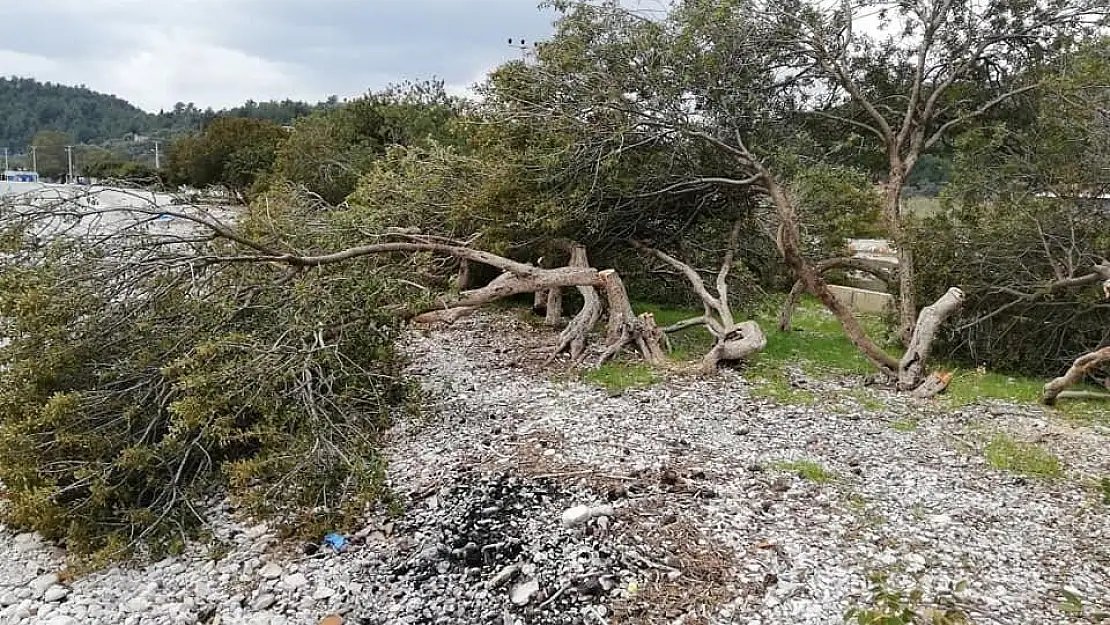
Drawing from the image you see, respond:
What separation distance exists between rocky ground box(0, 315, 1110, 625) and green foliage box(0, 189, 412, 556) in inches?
13.7

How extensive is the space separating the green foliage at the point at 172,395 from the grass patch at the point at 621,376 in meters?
2.18

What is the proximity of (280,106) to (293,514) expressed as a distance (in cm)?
8506

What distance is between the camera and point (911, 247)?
9.30m

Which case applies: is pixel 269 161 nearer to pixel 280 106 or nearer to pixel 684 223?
pixel 684 223

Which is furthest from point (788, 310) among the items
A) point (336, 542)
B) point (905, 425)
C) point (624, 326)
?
point (336, 542)

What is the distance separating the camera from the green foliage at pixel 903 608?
3.59 m

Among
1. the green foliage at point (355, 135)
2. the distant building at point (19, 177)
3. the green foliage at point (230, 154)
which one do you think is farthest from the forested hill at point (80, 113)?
the green foliage at point (355, 135)

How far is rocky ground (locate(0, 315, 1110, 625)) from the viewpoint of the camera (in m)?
4.05

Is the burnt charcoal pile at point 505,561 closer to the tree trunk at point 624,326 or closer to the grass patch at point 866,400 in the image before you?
the grass patch at point 866,400

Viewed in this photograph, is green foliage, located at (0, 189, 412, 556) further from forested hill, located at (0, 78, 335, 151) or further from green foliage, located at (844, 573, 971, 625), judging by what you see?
forested hill, located at (0, 78, 335, 151)

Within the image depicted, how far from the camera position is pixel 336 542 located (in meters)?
4.95

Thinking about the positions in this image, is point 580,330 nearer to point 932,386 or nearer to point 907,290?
point 932,386

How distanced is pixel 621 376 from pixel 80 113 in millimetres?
114295

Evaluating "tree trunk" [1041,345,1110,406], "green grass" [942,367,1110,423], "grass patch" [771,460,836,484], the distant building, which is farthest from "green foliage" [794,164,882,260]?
the distant building
